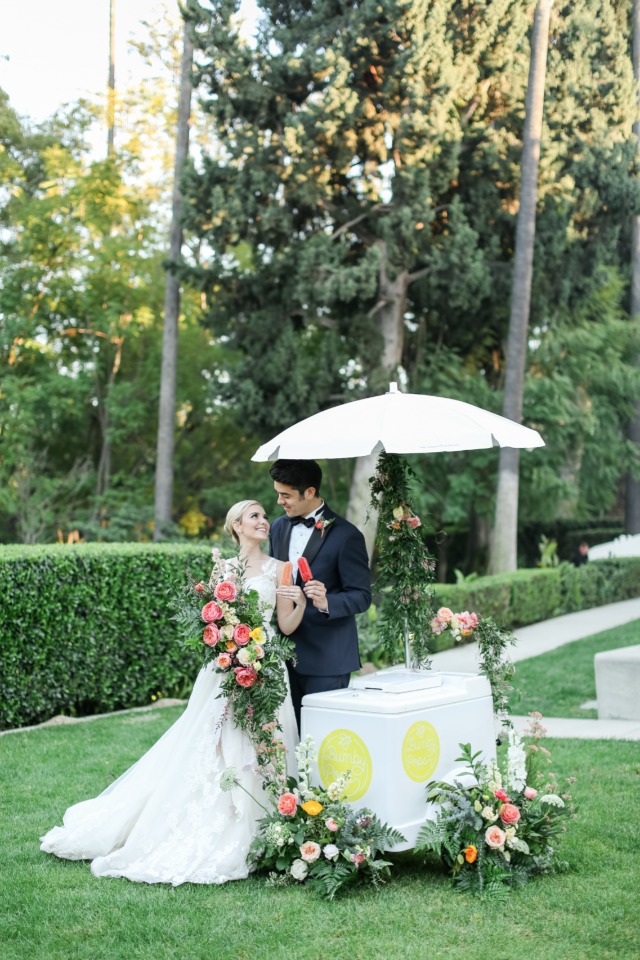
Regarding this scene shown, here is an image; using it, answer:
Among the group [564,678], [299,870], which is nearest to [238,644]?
[299,870]

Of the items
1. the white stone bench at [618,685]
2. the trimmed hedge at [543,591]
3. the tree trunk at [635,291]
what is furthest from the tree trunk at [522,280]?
the white stone bench at [618,685]

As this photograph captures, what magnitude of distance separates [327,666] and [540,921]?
1546mm

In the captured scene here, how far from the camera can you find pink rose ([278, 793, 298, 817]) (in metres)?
4.82

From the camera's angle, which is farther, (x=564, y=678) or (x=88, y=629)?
(x=564, y=678)

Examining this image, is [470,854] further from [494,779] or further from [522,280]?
[522,280]

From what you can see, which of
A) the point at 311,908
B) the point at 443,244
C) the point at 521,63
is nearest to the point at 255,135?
the point at 443,244

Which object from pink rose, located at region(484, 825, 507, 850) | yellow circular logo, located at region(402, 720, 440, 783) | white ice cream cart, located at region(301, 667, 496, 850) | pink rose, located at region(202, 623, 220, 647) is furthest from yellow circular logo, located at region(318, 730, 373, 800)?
pink rose, located at region(202, 623, 220, 647)

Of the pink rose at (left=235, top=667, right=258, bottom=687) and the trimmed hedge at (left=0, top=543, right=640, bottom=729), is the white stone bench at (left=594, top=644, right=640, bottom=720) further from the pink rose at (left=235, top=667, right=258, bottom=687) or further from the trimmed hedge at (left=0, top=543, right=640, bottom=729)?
the pink rose at (left=235, top=667, right=258, bottom=687)

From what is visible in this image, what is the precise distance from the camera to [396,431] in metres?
4.95

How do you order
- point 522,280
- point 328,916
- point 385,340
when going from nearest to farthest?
point 328,916 < point 522,280 < point 385,340

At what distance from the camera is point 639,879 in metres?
4.78

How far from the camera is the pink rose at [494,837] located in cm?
471

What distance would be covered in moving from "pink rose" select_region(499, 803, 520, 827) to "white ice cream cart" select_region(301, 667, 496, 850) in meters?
0.29

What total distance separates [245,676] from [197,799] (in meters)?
0.70
